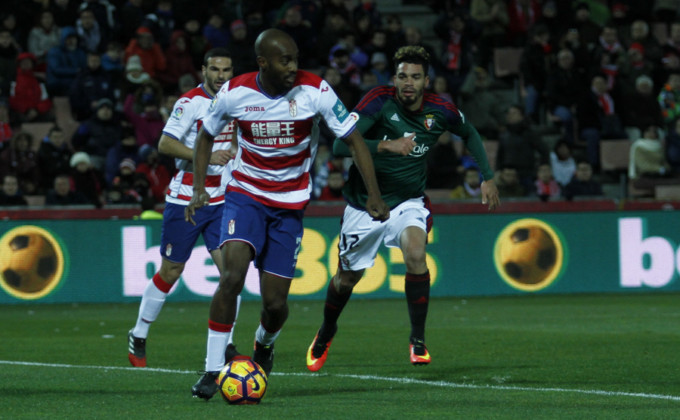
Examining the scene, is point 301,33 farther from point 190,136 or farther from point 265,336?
point 265,336

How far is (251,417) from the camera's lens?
21.2 feet

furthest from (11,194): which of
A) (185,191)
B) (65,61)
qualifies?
(185,191)

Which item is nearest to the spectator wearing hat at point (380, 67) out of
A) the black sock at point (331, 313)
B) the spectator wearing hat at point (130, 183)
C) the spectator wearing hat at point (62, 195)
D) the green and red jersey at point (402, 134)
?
the spectator wearing hat at point (130, 183)

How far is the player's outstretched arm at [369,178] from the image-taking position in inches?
295

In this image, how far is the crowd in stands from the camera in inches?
714

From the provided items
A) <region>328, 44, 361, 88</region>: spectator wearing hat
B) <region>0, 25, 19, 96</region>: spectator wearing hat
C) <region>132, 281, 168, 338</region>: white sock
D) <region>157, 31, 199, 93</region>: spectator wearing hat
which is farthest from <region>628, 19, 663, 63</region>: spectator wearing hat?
<region>132, 281, 168, 338</region>: white sock

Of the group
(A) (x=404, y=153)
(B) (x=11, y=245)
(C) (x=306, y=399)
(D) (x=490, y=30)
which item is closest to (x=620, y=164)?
(D) (x=490, y=30)

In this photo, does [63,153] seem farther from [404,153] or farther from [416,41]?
[404,153]

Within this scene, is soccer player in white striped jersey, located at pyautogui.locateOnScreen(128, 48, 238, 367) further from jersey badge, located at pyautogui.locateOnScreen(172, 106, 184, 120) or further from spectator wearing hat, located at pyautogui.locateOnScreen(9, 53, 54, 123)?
spectator wearing hat, located at pyautogui.locateOnScreen(9, 53, 54, 123)

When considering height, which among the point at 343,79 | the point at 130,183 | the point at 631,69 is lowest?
the point at 130,183

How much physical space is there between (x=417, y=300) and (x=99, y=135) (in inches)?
421

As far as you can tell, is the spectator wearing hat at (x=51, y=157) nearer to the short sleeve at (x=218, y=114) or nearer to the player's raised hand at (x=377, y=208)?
the short sleeve at (x=218, y=114)

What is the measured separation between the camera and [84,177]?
57.9 ft

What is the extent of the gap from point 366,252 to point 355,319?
4.76 m
